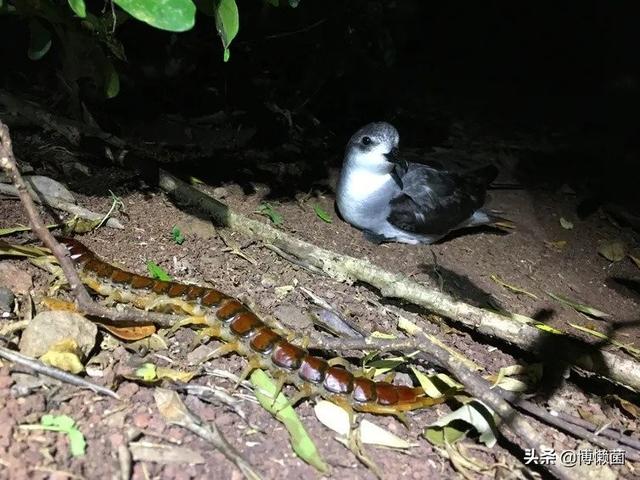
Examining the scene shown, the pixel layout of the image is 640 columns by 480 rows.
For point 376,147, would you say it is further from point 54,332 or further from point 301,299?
point 54,332

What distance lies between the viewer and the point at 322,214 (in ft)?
14.3

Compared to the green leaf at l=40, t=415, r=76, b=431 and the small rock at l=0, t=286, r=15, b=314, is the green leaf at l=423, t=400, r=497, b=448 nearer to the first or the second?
the green leaf at l=40, t=415, r=76, b=431

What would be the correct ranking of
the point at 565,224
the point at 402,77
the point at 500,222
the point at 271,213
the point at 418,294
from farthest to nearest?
the point at 402,77
the point at 565,224
the point at 500,222
the point at 271,213
the point at 418,294

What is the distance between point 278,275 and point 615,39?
19.7ft

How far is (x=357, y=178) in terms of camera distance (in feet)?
14.2

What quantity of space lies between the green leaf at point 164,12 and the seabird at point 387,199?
2.33 metres

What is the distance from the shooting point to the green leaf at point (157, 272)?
122 inches

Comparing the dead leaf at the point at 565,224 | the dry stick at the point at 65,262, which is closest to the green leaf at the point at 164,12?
the dry stick at the point at 65,262

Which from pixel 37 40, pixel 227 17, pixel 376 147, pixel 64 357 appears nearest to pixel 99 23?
pixel 37 40

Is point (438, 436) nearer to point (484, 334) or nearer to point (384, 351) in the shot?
point (384, 351)

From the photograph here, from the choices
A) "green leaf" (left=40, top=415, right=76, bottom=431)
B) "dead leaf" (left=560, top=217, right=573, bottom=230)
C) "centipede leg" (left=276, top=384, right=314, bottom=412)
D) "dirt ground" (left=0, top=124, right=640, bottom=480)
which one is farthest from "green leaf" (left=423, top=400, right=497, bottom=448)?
"dead leaf" (left=560, top=217, right=573, bottom=230)

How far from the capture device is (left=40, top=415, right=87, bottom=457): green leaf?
6.84ft

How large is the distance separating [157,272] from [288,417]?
3.58 ft

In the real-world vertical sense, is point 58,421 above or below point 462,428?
above
